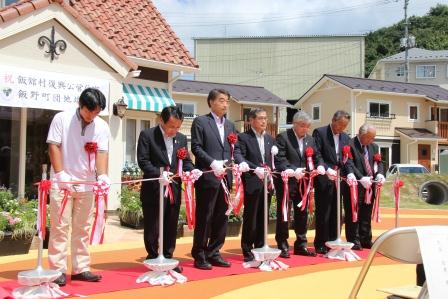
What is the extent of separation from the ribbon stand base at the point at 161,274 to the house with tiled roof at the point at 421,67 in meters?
42.5

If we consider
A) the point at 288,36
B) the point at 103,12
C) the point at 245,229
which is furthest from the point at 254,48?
the point at 245,229

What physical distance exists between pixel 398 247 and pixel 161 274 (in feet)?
10.0

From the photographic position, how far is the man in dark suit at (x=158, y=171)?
19.9ft

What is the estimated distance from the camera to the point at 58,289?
504 centimetres

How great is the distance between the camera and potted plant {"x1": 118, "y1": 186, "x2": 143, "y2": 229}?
9727 mm

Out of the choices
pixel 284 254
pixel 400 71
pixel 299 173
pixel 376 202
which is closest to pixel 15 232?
pixel 284 254

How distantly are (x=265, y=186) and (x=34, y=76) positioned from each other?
5.46 meters

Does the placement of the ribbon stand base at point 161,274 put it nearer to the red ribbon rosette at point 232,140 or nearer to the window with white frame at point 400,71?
the red ribbon rosette at point 232,140

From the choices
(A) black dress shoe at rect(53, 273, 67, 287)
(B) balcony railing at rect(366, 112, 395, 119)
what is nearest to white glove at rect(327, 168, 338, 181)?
(A) black dress shoe at rect(53, 273, 67, 287)

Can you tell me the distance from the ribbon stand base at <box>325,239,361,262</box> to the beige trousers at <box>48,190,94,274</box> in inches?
132

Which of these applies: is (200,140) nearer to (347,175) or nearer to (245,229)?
(245,229)

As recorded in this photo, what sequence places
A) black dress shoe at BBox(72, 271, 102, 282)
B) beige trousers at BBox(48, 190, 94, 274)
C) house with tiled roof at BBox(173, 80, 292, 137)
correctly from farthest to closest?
house with tiled roof at BBox(173, 80, 292, 137), black dress shoe at BBox(72, 271, 102, 282), beige trousers at BBox(48, 190, 94, 274)

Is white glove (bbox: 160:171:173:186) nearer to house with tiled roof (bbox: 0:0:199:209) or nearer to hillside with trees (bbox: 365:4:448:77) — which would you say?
house with tiled roof (bbox: 0:0:199:209)

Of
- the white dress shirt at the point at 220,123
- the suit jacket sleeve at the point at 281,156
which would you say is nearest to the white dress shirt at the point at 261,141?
the suit jacket sleeve at the point at 281,156
